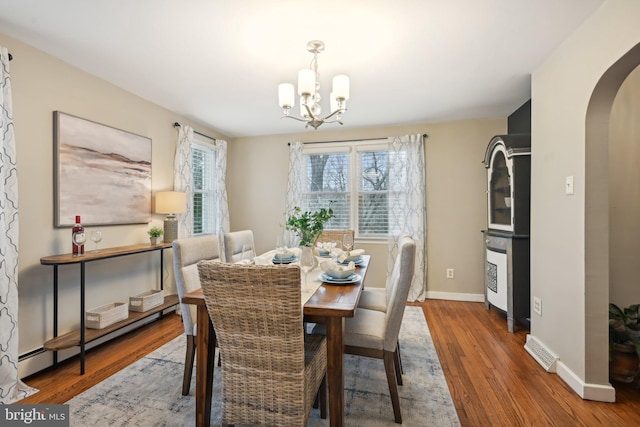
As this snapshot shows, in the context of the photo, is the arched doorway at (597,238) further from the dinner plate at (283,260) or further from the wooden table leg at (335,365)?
the dinner plate at (283,260)

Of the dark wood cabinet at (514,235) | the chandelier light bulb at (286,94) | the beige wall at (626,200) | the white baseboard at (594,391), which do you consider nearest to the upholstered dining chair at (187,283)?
the chandelier light bulb at (286,94)

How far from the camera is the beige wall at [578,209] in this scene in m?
1.81

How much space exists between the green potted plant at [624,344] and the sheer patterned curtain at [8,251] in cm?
393

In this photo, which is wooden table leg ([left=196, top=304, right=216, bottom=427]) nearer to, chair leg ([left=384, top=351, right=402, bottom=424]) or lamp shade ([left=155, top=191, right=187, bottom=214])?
chair leg ([left=384, top=351, right=402, bottom=424])

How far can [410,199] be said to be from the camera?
13.6 ft

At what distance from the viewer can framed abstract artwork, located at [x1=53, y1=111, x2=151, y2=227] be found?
2.40 m

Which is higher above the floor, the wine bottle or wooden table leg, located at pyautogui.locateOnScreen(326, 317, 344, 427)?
the wine bottle

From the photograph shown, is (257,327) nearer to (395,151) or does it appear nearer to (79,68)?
(79,68)

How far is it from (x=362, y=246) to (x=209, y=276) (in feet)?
10.5

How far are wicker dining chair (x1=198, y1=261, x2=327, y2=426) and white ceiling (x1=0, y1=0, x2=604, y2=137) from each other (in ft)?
5.19

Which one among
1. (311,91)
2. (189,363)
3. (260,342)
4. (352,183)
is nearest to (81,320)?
(189,363)

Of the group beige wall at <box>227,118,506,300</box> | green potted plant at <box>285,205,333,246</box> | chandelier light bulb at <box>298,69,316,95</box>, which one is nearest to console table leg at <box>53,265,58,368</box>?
green potted plant at <box>285,205,333,246</box>

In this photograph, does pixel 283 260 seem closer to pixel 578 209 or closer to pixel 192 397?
pixel 192 397

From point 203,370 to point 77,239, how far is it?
1.60 meters
